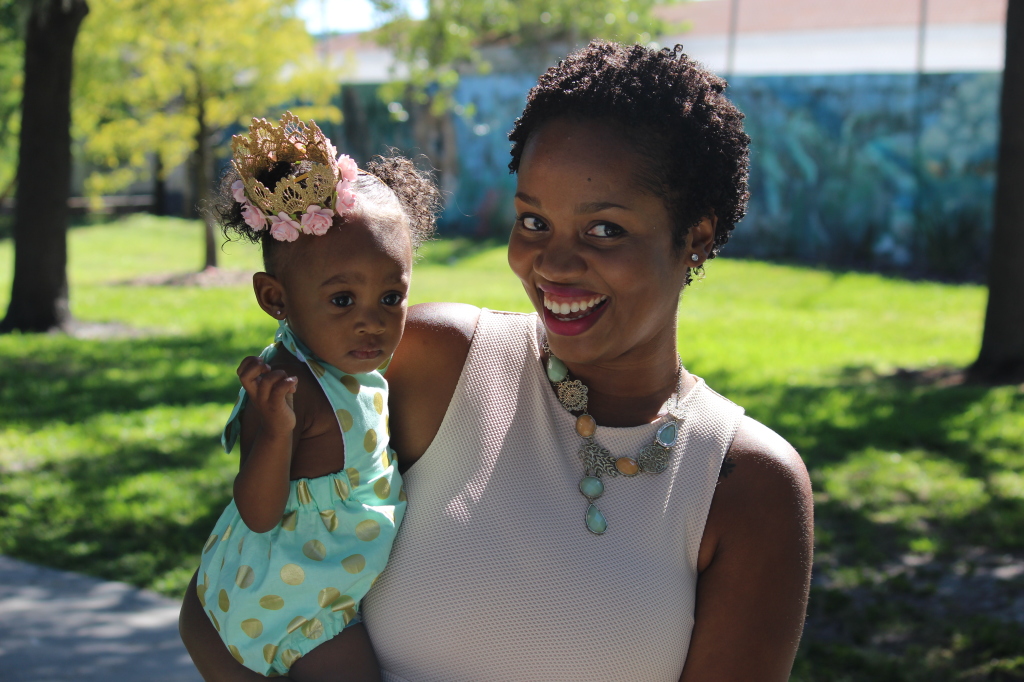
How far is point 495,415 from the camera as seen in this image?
2.03 m

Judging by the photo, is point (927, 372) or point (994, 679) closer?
point (994, 679)

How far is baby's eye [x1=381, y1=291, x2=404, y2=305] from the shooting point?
83.3 inches

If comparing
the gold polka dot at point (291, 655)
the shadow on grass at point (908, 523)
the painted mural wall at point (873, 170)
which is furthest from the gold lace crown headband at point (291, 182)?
the painted mural wall at point (873, 170)

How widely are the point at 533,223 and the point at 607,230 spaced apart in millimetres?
159

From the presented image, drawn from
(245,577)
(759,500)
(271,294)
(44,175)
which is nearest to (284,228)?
(271,294)

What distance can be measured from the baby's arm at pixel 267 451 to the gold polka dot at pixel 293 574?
9 cm

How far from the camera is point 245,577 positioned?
198 cm

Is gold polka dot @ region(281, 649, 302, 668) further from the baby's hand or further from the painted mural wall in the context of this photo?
the painted mural wall

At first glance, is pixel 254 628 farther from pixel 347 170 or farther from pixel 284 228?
pixel 347 170

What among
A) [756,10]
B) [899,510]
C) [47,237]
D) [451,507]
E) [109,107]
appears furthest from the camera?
[756,10]

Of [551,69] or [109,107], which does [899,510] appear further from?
[109,107]

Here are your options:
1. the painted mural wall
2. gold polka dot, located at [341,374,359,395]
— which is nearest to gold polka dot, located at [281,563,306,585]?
gold polka dot, located at [341,374,359,395]

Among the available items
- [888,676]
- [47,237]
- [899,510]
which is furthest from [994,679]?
[47,237]

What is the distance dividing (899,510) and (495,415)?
4146 mm
